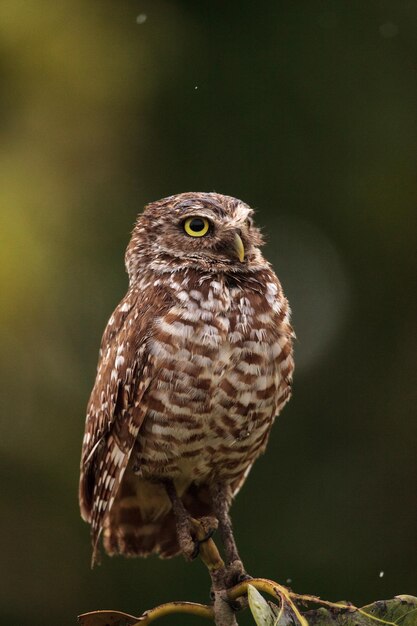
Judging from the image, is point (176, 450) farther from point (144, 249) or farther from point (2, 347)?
point (2, 347)

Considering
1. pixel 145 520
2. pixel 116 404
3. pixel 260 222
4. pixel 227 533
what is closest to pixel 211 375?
pixel 116 404

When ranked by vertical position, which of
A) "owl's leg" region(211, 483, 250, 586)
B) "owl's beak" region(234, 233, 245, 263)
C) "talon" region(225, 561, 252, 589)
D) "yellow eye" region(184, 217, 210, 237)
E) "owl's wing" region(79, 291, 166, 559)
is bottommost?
"talon" region(225, 561, 252, 589)

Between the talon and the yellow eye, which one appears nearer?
the talon

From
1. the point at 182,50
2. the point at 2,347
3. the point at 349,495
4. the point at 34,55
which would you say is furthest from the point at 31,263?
the point at 349,495

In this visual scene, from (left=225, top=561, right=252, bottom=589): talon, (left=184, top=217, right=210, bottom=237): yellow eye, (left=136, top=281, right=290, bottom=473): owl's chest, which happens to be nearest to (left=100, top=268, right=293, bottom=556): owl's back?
(left=136, top=281, right=290, bottom=473): owl's chest

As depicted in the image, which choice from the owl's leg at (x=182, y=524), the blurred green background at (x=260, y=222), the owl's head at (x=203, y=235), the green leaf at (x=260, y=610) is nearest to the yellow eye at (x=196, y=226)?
the owl's head at (x=203, y=235)

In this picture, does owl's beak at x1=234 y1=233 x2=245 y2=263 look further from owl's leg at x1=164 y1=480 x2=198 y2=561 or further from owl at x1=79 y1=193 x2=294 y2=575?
owl's leg at x1=164 y1=480 x2=198 y2=561

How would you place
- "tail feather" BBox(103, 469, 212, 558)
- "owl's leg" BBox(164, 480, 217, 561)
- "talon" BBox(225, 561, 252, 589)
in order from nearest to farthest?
"talon" BBox(225, 561, 252, 589) → "owl's leg" BBox(164, 480, 217, 561) → "tail feather" BBox(103, 469, 212, 558)

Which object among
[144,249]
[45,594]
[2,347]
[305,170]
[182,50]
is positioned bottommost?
[45,594]

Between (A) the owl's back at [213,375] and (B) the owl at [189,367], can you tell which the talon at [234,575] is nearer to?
(B) the owl at [189,367]

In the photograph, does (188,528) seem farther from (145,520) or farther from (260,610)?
(260,610)
